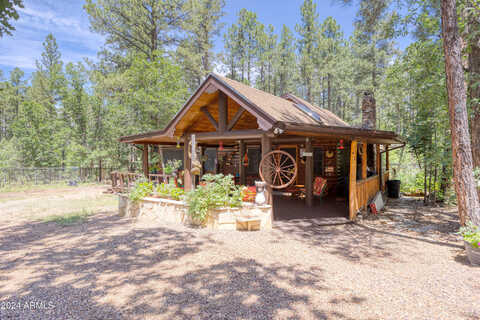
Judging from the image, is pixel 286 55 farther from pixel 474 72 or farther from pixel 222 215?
pixel 222 215

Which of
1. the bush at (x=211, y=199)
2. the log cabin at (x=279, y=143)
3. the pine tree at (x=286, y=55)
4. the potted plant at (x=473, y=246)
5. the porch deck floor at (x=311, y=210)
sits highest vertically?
the pine tree at (x=286, y=55)

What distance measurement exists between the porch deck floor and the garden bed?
1.16 metres

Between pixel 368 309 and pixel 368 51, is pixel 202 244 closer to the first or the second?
pixel 368 309

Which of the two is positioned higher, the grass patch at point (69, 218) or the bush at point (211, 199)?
the bush at point (211, 199)

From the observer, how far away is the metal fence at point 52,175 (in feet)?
48.2

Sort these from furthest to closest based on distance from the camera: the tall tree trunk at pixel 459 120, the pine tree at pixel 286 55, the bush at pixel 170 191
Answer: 1. the pine tree at pixel 286 55
2. the bush at pixel 170 191
3. the tall tree trunk at pixel 459 120

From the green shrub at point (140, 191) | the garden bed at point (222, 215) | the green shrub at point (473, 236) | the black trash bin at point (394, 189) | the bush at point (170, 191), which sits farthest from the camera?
the black trash bin at point (394, 189)

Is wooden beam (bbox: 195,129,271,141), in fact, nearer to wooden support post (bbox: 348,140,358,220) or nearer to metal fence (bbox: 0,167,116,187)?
wooden support post (bbox: 348,140,358,220)

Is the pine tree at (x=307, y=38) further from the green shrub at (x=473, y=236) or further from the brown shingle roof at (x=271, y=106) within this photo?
the green shrub at (x=473, y=236)

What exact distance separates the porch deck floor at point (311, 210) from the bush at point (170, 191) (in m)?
2.85

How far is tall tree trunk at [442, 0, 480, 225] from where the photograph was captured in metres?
4.76

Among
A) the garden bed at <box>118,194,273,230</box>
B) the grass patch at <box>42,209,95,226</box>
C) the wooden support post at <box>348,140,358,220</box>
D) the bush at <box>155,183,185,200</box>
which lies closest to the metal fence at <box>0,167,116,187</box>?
the grass patch at <box>42,209,95,226</box>

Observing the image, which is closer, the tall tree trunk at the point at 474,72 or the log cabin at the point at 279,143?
the tall tree trunk at the point at 474,72

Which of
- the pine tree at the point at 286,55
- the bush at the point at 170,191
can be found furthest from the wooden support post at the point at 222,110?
the pine tree at the point at 286,55
